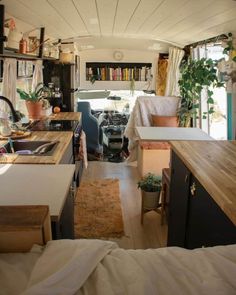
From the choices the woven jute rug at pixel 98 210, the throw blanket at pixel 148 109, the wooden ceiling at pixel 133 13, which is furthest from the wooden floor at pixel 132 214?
the wooden ceiling at pixel 133 13

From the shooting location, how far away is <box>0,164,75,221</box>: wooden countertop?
1333 millimetres

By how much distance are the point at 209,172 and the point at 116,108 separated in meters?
4.76

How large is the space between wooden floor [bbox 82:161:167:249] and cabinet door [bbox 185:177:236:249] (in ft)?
3.01

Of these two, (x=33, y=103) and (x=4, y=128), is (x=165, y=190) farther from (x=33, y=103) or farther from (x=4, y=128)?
(x=33, y=103)

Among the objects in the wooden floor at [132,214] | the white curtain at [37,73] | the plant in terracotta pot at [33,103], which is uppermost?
the white curtain at [37,73]

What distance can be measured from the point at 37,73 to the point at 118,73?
2.25 m

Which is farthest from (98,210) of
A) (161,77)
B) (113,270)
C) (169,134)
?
(161,77)

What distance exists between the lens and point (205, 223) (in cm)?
158

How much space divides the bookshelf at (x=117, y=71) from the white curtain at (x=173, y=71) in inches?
29.6

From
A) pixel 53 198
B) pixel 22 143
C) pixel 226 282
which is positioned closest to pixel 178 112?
pixel 22 143

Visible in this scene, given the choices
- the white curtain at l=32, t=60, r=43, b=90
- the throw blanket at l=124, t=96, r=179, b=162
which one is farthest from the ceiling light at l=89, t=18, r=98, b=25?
the throw blanket at l=124, t=96, r=179, b=162

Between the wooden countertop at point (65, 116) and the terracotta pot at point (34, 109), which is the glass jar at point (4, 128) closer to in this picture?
the terracotta pot at point (34, 109)

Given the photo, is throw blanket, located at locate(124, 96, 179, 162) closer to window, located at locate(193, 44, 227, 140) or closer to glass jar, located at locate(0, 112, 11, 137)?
window, located at locate(193, 44, 227, 140)

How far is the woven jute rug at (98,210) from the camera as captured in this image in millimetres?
2932
